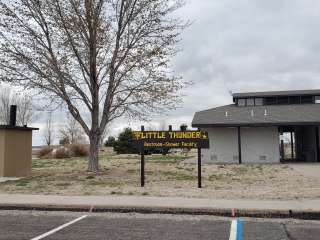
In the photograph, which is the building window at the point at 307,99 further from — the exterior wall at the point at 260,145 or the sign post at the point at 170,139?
the sign post at the point at 170,139

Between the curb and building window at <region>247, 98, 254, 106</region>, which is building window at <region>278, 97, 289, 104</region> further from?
the curb

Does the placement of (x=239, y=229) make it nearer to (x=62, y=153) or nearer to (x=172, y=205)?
(x=172, y=205)

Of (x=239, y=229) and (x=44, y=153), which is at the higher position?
(x=44, y=153)

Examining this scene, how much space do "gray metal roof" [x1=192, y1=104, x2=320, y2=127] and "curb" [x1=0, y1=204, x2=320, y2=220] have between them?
20865 mm

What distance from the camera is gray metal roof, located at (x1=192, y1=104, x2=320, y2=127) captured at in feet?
105

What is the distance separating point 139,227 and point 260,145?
25.3 m

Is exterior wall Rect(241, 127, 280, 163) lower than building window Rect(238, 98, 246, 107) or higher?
lower

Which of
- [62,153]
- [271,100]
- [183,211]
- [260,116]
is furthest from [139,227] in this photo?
[62,153]

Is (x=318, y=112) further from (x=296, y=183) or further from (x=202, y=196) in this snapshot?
(x=202, y=196)

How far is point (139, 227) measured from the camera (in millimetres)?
9625

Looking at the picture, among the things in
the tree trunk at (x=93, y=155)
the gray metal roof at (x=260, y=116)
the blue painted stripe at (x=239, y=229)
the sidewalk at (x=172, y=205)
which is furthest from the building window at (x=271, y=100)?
the blue painted stripe at (x=239, y=229)

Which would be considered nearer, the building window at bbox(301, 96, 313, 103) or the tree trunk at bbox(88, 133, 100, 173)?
the tree trunk at bbox(88, 133, 100, 173)

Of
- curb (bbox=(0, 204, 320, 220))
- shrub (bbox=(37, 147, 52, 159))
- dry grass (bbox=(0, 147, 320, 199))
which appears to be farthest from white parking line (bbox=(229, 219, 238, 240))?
shrub (bbox=(37, 147, 52, 159))

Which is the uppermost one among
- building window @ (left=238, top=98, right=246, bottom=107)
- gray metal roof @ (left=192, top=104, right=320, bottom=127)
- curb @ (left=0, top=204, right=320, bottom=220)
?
building window @ (left=238, top=98, right=246, bottom=107)
